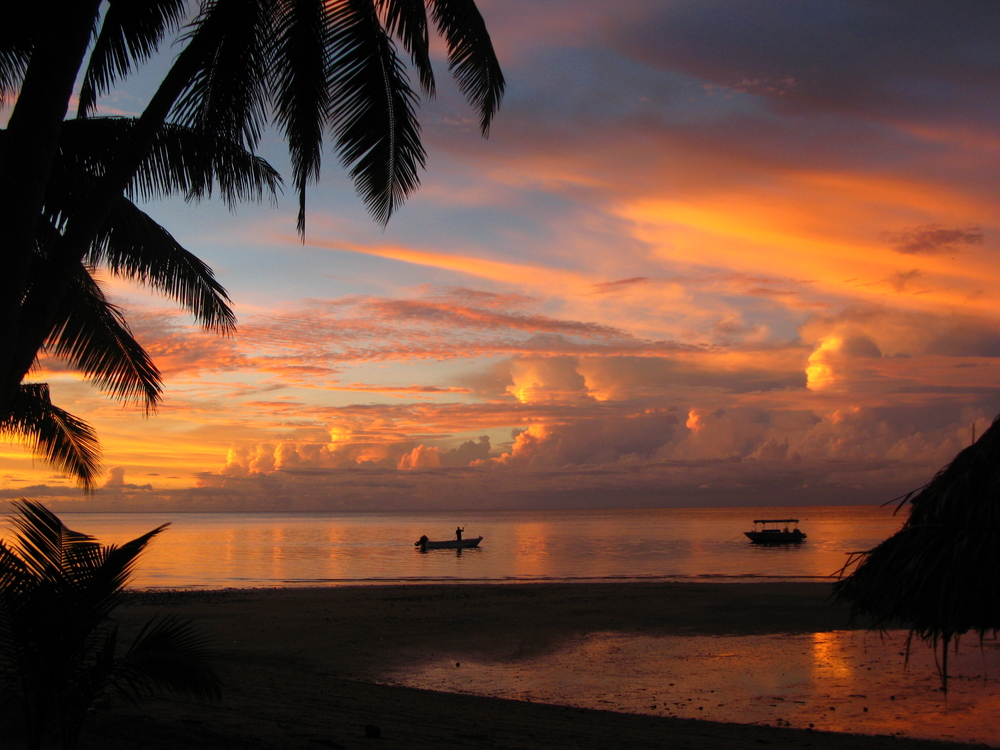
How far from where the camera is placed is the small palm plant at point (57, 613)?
446 cm

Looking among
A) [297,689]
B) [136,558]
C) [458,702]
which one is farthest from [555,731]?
[136,558]

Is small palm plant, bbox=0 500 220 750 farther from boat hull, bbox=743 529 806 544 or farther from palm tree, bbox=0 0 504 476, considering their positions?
boat hull, bbox=743 529 806 544

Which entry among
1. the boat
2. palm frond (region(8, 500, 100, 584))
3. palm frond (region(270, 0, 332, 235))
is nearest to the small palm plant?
palm frond (region(8, 500, 100, 584))

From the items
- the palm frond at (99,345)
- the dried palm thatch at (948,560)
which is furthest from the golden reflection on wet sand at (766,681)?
the palm frond at (99,345)

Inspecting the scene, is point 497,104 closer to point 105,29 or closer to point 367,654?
point 105,29

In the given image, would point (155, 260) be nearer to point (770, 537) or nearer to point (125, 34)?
point (125, 34)

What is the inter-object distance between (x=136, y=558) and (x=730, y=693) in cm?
886

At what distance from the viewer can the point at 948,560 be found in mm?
5848

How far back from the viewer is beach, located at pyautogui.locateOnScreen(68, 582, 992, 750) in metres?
6.93

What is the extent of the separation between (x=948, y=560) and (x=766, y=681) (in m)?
6.40

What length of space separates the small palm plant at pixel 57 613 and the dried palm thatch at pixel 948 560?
5.70 meters

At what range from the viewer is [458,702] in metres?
9.48

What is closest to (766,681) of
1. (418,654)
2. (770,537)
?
(418,654)

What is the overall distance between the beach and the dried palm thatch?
104 inches
